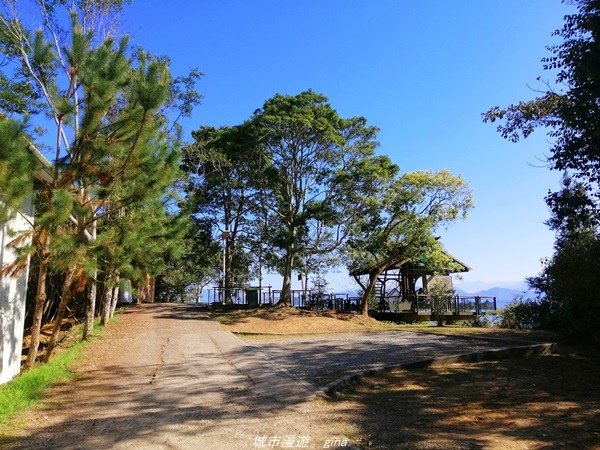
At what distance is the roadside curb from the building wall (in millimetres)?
5550

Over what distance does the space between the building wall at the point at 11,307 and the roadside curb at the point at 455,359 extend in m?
5.55

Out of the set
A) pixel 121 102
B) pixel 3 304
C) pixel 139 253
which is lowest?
pixel 3 304

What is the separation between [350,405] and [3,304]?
6.10 meters

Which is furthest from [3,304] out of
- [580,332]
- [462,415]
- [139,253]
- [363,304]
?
[363,304]

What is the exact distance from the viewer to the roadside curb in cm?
686

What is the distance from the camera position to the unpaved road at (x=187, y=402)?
473cm

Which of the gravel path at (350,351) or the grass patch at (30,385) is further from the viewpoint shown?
the gravel path at (350,351)

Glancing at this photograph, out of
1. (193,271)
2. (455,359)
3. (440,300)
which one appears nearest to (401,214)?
(440,300)

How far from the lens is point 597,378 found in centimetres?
762

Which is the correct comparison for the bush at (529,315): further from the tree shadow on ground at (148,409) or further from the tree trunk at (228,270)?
the tree trunk at (228,270)

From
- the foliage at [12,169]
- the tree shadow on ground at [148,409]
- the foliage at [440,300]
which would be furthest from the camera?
the foliage at [440,300]

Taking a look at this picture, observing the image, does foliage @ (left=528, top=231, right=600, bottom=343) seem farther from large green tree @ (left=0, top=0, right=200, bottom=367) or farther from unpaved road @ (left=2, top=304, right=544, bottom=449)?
large green tree @ (left=0, top=0, right=200, bottom=367)

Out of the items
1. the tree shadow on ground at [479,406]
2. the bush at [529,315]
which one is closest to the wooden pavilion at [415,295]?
the bush at [529,315]

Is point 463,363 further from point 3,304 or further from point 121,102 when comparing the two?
point 121,102
